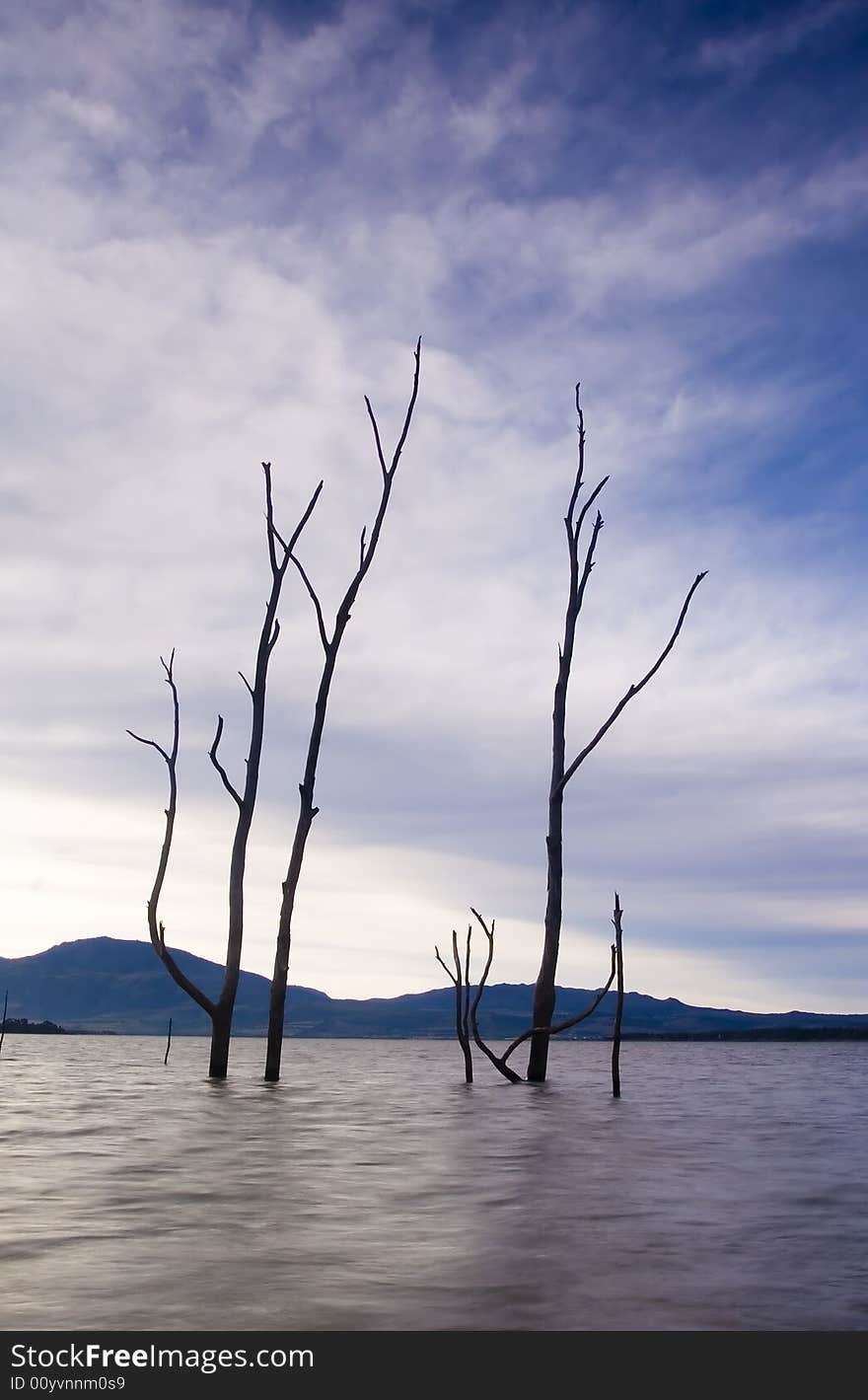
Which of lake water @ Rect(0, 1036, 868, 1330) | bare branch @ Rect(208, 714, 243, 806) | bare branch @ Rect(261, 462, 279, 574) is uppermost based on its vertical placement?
bare branch @ Rect(261, 462, 279, 574)

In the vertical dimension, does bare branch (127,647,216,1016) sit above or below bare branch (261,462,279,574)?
below

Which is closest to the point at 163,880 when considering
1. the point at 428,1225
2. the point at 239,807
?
the point at 239,807

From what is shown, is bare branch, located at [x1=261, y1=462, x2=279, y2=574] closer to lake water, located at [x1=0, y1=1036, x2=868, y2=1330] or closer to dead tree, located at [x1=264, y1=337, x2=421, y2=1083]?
dead tree, located at [x1=264, y1=337, x2=421, y2=1083]

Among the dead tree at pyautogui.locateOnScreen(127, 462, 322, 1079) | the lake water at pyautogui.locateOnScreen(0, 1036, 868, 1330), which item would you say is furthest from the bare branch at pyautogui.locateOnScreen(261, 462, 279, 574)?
the lake water at pyautogui.locateOnScreen(0, 1036, 868, 1330)

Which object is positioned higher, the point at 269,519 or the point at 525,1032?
the point at 269,519

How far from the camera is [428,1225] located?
9.06 meters

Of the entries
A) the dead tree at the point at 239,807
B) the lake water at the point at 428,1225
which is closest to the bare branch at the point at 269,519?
the dead tree at the point at 239,807

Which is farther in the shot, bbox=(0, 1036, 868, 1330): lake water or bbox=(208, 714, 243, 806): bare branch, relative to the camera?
bbox=(208, 714, 243, 806): bare branch

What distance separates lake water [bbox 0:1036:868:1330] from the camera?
6.16 m

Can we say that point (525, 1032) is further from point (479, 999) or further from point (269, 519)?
point (269, 519)

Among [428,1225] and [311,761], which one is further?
[311,761]

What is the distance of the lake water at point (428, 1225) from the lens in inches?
243
